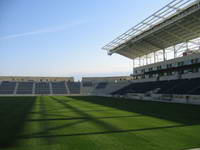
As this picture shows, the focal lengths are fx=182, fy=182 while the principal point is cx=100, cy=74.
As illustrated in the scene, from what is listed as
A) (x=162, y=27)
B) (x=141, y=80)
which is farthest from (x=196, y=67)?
(x=141, y=80)

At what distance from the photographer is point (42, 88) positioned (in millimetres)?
87062

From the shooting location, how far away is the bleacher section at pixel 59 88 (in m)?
85.1

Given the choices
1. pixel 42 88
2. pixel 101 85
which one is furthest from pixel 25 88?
pixel 101 85

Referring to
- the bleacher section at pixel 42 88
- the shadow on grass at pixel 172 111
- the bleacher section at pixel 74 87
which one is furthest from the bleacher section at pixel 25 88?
the shadow on grass at pixel 172 111

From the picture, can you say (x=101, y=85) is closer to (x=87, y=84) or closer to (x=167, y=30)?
(x=87, y=84)

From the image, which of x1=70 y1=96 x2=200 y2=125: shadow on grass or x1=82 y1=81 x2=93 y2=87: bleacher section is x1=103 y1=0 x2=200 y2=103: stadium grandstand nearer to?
x1=70 y1=96 x2=200 y2=125: shadow on grass

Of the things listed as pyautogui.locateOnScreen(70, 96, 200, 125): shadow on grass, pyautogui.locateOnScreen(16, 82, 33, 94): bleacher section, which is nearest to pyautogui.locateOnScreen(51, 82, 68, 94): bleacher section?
pyautogui.locateOnScreen(16, 82, 33, 94): bleacher section

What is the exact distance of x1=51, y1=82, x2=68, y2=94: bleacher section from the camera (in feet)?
279

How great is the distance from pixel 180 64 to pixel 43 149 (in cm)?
3870

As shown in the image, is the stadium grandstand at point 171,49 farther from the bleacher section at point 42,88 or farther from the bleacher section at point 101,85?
the bleacher section at point 42,88

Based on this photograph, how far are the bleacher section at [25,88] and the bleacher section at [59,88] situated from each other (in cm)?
1044

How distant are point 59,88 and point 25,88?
15518 millimetres

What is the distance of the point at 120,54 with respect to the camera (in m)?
58.6

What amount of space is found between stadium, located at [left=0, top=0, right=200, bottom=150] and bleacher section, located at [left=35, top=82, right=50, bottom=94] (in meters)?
0.45
